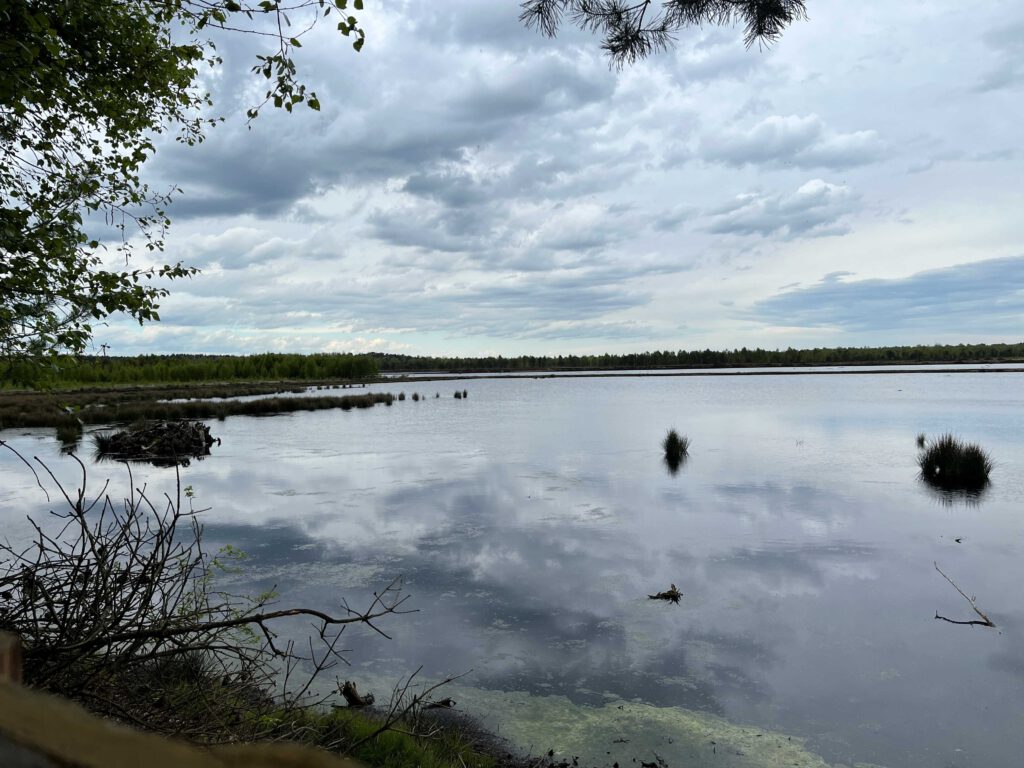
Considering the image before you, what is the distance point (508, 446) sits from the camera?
28672 millimetres

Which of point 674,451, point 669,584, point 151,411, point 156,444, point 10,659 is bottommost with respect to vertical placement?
point 669,584

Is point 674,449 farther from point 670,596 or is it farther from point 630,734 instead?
point 630,734

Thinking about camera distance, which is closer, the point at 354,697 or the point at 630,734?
the point at 630,734

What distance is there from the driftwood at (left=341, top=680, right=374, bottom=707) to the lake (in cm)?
48

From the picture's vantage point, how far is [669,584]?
1094 centimetres

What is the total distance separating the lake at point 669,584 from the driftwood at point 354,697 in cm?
48

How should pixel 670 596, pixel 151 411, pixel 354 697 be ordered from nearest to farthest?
pixel 354 697, pixel 670 596, pixel 151 411

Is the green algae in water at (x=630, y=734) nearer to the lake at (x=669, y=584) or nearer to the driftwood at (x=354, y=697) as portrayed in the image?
the lake at (x=669, y=584)

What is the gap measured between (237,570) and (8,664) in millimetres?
10426

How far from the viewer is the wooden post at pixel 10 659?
125 cm

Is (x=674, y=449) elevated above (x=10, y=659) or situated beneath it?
situated beneath

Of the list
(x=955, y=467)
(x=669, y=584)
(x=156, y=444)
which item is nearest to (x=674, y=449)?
(x=955, y=467)

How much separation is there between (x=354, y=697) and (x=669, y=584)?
19.1ft

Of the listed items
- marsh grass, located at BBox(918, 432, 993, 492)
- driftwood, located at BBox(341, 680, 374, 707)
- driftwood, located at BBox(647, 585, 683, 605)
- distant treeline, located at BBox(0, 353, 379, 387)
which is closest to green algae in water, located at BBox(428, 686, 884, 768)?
driftwood, located at BBox(341, 680, 374, 707)
